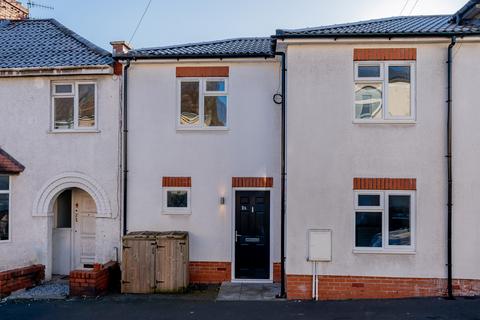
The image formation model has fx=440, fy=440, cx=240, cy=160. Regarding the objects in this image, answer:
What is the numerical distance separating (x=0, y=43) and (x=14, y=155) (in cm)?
370

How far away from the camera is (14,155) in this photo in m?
10.9

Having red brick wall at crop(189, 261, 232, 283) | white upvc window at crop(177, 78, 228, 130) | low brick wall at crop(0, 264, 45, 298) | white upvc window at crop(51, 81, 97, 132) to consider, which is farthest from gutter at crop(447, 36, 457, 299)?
low brick wall at crop(0, 264, 45, 298)

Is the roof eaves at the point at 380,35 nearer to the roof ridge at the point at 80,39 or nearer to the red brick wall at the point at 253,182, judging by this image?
the red brick wall at the point at 253,182

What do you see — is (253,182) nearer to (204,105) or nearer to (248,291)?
(204,105)

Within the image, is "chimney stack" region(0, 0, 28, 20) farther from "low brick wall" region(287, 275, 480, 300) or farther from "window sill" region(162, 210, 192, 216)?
"low brick wall" region(287, 275, 480, 300)

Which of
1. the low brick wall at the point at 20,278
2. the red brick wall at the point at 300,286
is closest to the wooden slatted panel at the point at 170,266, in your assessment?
the red brick wall at the point at 300,286

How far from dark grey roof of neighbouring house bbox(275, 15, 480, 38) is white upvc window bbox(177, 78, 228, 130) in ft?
7.50

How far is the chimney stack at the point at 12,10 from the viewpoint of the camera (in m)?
15.2

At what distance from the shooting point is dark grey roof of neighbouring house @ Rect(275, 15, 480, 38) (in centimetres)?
868

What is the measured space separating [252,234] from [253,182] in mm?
1228

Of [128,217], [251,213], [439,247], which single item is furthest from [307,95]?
[128,217]

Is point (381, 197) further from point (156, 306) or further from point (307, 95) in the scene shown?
point (156, 306)

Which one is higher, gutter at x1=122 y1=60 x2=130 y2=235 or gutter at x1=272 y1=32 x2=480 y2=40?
gutter at x1=272 y1=32 x2=480 y2=40

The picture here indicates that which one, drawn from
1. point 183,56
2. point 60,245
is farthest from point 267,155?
point 60,245
